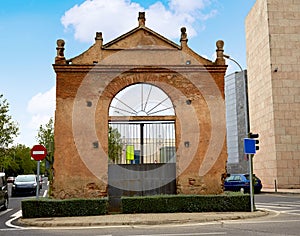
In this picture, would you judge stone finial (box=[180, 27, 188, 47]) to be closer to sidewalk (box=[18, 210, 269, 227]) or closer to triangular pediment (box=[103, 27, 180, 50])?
triangular pediment (box=[103, 27, 180, 50])

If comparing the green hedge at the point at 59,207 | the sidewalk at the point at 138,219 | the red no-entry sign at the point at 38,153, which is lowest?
the sidewalk at the point at 138,219

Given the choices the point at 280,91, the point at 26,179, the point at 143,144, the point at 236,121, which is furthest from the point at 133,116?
the point at 236,121

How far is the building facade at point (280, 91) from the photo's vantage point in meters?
33.0

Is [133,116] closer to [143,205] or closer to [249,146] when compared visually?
[143,205]

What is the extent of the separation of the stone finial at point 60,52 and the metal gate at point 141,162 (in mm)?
3267

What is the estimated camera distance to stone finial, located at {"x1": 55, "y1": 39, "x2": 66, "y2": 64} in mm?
15822

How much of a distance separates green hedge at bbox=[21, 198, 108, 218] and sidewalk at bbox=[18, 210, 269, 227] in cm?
47

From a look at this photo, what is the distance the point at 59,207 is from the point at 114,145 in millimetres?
3691

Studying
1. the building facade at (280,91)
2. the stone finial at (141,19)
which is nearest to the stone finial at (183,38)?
the stone finial at (141,19)

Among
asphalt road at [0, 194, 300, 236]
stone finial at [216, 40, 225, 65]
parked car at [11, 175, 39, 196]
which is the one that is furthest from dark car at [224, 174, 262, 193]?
asphalt road at [0, 194, 300, 236]

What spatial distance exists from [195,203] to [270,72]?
21975 millimetres

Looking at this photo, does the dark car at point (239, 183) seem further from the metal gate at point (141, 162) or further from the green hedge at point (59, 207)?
the green hedge at point (59, 207)

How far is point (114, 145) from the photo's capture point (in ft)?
55.2

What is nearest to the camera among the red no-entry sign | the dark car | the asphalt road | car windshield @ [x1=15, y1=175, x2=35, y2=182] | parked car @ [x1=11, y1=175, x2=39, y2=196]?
the asphalt road
